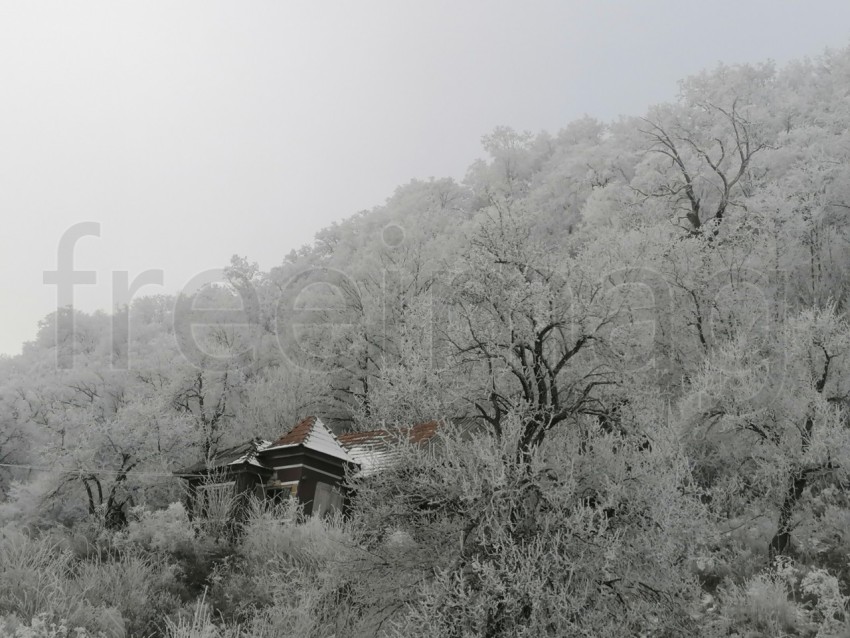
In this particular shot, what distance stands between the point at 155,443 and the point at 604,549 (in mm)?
21371

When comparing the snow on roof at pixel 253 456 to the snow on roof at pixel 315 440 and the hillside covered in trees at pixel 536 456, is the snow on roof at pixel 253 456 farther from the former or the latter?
the hillside covered in trees at pixel 536 456

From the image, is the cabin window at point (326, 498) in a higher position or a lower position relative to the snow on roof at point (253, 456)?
lower

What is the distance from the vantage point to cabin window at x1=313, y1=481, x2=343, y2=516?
87.2 ft

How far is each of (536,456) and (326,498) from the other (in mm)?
14139

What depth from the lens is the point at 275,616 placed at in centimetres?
1481

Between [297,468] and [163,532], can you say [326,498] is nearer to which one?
[297,468]

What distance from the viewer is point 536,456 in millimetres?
14586

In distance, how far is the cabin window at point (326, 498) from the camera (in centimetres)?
2657

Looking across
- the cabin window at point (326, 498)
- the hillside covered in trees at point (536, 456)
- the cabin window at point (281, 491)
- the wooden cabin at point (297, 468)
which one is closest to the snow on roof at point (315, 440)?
the wooden cabin at point (297, 468)

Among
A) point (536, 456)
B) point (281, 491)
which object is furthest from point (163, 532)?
point (536, 456)

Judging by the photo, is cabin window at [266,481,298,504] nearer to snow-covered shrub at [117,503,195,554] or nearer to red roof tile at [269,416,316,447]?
red roof tile at [269,416,316,447]

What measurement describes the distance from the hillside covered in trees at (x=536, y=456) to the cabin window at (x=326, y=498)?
245 centimetres

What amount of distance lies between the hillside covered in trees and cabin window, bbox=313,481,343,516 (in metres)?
2.45

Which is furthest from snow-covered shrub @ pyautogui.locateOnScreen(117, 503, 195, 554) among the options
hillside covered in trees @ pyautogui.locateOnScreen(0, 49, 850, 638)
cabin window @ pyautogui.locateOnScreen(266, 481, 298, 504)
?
cabin window @ pyautogui.locateOnScreen(266, 481, 298, 504)
